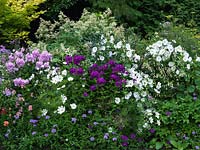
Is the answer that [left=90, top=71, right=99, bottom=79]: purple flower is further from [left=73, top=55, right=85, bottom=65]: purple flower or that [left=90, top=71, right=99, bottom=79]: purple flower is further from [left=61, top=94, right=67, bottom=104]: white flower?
[left=61, top=94, right=67, bottom=104]: white flower

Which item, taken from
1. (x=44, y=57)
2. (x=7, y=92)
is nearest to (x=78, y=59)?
(x=44, y=57)

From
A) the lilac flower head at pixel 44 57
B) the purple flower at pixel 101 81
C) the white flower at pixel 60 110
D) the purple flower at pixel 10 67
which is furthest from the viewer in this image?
the lilac flower head at pixel 44 57

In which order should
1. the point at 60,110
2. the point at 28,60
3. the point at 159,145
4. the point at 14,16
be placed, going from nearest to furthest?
the point at 60,110
the point at 159,145
the point at 28,60
the point at 14,16

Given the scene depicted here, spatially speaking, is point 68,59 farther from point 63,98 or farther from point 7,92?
point 7,92

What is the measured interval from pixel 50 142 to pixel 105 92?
76 centimetres

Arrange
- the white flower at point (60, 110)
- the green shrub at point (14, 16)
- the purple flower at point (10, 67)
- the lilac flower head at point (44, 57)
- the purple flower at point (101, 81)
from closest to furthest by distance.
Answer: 1. the white flower at point (60, 110)
2. the purple flower at point (101, 81)
3. the purple flower at point (10, 67)
4. the lilac flower head at point (44, 57)
5. the green shrub at point (14, 16)

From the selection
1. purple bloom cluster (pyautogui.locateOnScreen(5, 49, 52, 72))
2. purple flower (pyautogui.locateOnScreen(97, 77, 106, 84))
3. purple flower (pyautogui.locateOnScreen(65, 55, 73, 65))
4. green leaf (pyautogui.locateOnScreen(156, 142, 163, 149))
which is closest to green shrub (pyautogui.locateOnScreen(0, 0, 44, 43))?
purple bloom cluster (pyautogui.locateOnScreen(5, 49, 52, 72))

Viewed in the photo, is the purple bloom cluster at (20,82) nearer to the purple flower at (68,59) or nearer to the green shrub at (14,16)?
the purple flower at (68,59)

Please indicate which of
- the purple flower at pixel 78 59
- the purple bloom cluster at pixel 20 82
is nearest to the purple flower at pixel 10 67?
the purple bloom cluster at pixel 20 82

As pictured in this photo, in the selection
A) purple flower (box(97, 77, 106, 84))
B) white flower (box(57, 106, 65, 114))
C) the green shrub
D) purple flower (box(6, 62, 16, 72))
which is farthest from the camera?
the green shrub

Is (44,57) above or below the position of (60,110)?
above

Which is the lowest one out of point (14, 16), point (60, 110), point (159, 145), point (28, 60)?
point (159, 145)

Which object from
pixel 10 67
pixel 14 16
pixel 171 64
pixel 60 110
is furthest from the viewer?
pixel 14 16

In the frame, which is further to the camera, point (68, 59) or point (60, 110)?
point (68, 59)
